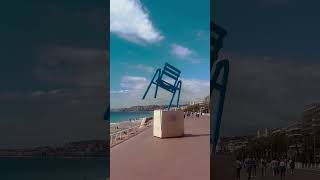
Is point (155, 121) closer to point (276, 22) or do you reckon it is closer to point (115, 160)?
point (115, 160)

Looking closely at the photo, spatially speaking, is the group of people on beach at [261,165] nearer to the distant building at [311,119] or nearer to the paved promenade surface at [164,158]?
the distant building at [311,119]

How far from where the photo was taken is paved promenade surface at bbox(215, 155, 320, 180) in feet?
18.0

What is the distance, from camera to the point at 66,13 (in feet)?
17.9

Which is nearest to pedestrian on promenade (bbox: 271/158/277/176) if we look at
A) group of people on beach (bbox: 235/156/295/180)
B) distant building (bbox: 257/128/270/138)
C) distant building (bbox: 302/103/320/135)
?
group of people on beach (bbox: 235/156/295/180)

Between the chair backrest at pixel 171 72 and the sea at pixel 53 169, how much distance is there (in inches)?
308

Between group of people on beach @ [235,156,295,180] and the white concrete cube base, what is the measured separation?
384cm

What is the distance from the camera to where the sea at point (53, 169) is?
198 inches

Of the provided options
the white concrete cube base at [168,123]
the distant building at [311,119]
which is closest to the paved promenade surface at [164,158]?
the white concrete cube base at [168,123]

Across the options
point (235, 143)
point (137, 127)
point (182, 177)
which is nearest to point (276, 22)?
point (235, 143)

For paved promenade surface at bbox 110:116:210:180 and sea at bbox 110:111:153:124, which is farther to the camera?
sea at bbox 110:111:153:124

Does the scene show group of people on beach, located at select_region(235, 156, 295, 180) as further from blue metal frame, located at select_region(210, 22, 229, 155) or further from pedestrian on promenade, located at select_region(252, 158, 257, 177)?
blue metal frame, located at select_region(210, 22, 229, 155)

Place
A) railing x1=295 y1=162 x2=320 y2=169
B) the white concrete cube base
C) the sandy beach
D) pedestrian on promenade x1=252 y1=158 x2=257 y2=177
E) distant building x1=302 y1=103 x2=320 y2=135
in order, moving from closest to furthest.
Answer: distant building x1=302 y1=103 x2=320 y2=135
railing x1=295 y1=162 x2=320 y2=169
pedestrian on promenade x1=252 y1=158 x2=257 y2=177
the white concrete cube base
the sandy beach

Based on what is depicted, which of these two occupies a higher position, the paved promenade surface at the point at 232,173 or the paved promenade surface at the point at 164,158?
the paved promenade surface at the point at 232,173

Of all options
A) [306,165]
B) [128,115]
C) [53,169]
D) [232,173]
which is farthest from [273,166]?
[128,115]
